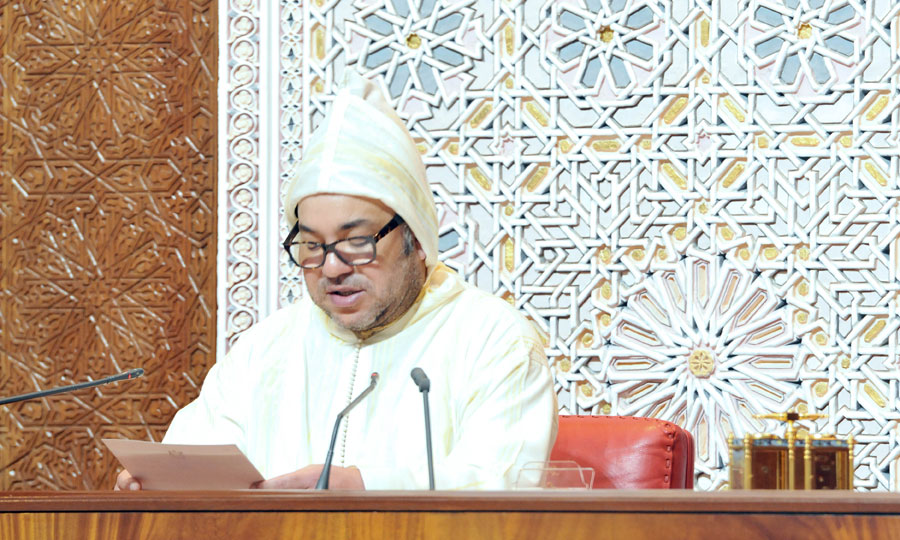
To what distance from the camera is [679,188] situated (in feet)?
12.7

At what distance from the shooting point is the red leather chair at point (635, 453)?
8.66ft

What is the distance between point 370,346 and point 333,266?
0.26 meters

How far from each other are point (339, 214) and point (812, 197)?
1.72 meters

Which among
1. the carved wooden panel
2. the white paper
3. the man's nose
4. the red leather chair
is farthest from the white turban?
the carved wooden panel

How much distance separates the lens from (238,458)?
6.75ft

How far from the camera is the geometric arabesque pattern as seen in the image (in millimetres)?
3744

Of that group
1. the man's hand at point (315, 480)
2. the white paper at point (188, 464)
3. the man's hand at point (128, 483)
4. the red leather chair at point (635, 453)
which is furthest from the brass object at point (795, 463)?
the man's hand at point (128, 483)

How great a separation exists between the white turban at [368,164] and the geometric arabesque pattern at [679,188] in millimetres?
1093

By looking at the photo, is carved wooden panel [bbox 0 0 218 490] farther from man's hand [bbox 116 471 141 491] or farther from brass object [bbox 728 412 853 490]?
brass object [bbox 728 412 853 490]

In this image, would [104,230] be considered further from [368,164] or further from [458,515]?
[458,515]

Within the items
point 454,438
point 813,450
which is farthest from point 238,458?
point 813,450

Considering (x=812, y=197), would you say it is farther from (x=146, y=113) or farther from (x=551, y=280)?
(x=146, y=113)

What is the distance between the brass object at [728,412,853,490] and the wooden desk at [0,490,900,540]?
2.10 ft

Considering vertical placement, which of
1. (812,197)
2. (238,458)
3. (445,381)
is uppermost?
(812,197)
